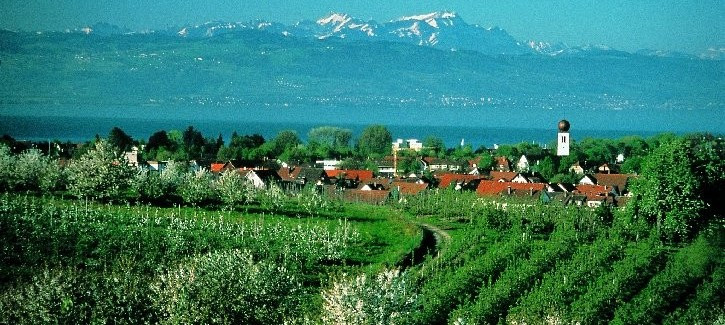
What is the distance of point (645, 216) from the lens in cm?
3478

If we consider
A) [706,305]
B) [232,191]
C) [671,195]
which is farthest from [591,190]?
[706,305]

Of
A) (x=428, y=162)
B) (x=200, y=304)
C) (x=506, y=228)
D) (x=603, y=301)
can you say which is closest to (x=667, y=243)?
(x=506, y=228)

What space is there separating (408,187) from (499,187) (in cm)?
412

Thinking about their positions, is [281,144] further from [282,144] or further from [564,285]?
[564,285]

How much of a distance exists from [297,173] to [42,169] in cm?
1980

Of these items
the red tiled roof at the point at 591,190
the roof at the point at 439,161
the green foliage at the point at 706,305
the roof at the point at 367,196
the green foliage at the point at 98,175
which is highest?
the green foliage at the point at 98,175

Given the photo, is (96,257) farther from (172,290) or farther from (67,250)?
(172,290)

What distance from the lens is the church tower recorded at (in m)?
78.2

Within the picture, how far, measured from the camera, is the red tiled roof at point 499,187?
47122mm

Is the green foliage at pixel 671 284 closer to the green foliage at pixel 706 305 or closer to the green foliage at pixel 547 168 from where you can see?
the green foliage at pixel 706 305

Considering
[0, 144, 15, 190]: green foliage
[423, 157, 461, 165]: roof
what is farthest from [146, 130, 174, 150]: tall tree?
[0, 144, 15, 190]: green foliage

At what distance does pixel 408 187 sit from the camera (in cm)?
4853

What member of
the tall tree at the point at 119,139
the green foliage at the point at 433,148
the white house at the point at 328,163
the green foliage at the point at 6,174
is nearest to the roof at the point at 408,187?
the green foliage at the point at 6,174

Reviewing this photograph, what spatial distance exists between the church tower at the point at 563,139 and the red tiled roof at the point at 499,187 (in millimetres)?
29705
